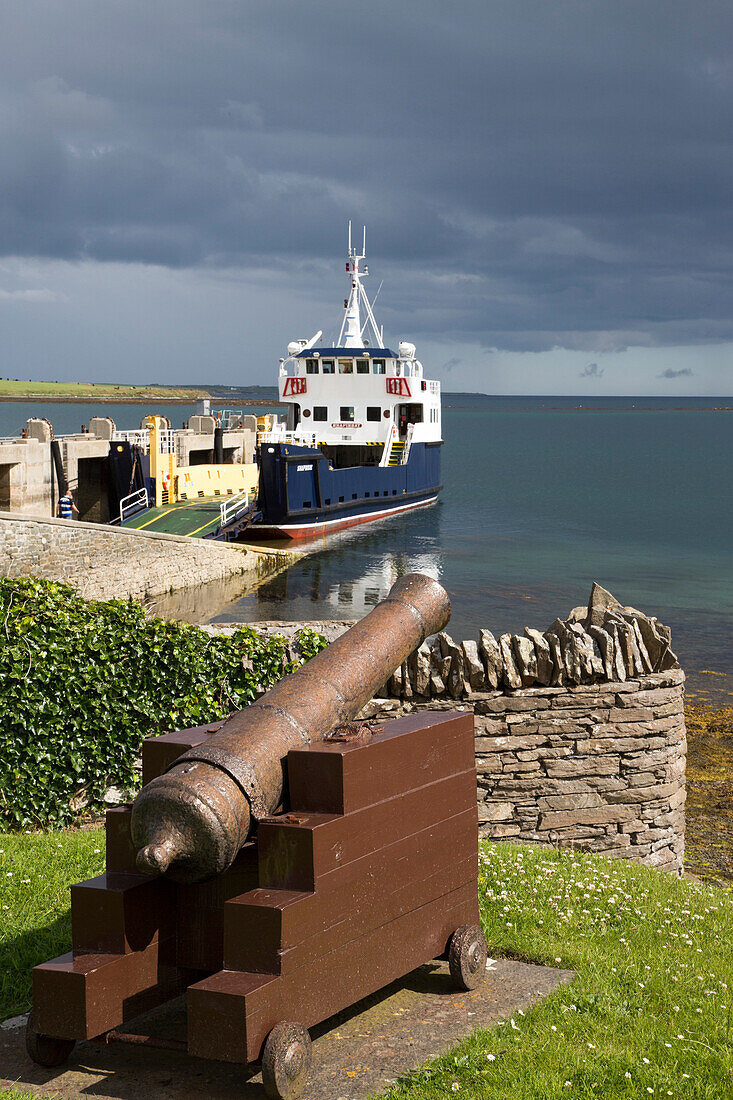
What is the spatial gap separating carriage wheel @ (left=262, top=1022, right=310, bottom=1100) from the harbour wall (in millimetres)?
3617

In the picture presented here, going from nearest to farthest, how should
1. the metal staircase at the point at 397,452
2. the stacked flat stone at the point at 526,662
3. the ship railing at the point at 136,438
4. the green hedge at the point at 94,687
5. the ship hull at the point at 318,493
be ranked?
the green hedge at the point at 94,687
the stacked flat stone at the point at 526,662
the ship hull at the point at 318,493
the ship railing at the point at 136,438
the metal staircase at the point at 397,452

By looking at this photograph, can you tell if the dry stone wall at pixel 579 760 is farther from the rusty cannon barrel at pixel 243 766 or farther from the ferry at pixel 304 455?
the ferry at pixel 304 455

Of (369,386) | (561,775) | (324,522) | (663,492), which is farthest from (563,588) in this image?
(663,492)

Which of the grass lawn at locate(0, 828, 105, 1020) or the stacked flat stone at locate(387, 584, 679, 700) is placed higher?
the stacked flat stone at locate(387, 584, 679, 700)

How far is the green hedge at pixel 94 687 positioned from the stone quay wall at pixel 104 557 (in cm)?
1168

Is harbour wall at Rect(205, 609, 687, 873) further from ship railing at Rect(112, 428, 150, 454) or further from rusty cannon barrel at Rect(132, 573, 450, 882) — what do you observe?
ship railing at Rect(112, 428, 150, 454)

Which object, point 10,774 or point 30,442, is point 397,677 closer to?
point 10,774

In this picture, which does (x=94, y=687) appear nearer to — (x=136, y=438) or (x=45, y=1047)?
(x=45, y=1047)

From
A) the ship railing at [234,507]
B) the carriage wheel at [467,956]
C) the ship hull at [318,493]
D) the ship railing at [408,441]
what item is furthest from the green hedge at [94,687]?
the ship railing at [408,441]

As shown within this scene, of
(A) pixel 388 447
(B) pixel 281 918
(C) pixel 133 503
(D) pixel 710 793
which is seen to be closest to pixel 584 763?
(B) pixel 281 918

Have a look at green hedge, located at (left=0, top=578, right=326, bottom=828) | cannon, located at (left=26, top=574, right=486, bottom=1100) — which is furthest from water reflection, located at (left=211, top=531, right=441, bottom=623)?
cannon, located at (left=26, top=574, right=486, bottom=1100)

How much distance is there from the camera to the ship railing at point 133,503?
98.7ft

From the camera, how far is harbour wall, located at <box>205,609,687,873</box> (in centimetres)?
722

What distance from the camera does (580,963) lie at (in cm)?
475
